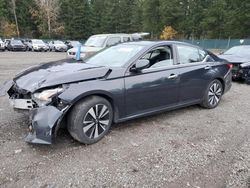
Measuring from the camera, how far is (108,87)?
4.02 m

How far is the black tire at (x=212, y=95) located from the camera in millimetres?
5754

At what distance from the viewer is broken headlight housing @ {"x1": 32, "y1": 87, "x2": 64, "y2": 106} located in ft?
12.0

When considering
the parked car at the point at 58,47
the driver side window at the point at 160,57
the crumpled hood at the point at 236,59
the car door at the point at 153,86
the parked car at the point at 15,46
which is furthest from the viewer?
the parked car at the point at 58,47

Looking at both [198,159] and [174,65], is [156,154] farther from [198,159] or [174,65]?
[174,65]

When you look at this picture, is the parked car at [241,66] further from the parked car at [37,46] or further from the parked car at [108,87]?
the parked car at [37,46]

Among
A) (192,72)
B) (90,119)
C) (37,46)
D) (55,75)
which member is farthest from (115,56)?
(37,46)

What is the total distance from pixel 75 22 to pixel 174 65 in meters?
56.6

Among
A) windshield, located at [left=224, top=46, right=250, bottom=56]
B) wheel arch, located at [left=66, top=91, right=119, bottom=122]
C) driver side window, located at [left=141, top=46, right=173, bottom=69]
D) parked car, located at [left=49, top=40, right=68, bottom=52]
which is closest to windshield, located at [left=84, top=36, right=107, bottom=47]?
windshield, located at [left=224, top=46, right=250, bottom=56]

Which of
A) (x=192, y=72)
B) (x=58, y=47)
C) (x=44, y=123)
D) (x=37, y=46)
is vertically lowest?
(x=58, y=47)

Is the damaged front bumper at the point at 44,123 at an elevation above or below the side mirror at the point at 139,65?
below

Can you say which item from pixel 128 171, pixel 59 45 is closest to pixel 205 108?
pixel 128 171

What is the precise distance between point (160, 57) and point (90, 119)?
1909 mm

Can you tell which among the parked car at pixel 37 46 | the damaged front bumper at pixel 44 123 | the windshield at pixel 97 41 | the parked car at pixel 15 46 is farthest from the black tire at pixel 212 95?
the parked car at pixel 37 46

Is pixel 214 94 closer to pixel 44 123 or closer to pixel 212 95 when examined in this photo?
pixel 212 95
